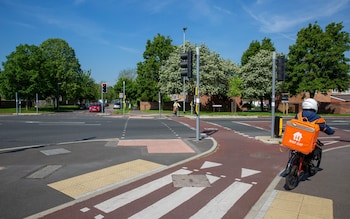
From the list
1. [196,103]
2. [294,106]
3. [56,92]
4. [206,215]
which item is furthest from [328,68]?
[56,92]

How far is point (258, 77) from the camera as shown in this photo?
3966 cm

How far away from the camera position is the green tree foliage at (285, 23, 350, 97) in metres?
32.6

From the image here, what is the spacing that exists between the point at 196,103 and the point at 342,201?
6.83 metres

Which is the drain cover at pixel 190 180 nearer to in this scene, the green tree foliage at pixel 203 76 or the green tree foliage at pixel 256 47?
the green tree foliage at pixel 203 76

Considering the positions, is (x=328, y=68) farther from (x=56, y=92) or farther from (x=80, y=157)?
(x=56, y=92)

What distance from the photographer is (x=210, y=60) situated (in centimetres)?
3797

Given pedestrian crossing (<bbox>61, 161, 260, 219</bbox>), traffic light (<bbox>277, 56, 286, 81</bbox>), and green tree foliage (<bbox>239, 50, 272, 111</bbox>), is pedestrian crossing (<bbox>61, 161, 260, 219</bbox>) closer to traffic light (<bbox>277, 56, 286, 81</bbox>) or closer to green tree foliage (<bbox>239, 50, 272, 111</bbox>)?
traffic light (<bbox>277, 56, 286, 81</bbox>)

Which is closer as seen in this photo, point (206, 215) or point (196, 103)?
point (206, 215)

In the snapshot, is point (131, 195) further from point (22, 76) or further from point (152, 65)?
point (22, 76)

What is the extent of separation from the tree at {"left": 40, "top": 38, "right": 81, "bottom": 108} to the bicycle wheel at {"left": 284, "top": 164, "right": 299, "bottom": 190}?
50199 mm

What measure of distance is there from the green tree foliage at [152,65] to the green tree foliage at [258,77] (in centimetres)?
1527

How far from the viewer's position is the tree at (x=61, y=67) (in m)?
50.7

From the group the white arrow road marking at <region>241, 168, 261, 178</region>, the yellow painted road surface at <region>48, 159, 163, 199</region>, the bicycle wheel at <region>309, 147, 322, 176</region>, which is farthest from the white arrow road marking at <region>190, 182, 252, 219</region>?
the yellow painted road surface at <region>48, 159, 163, 199</region>

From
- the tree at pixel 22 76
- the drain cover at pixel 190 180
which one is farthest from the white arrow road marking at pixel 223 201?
the tree at pixel 22 76
